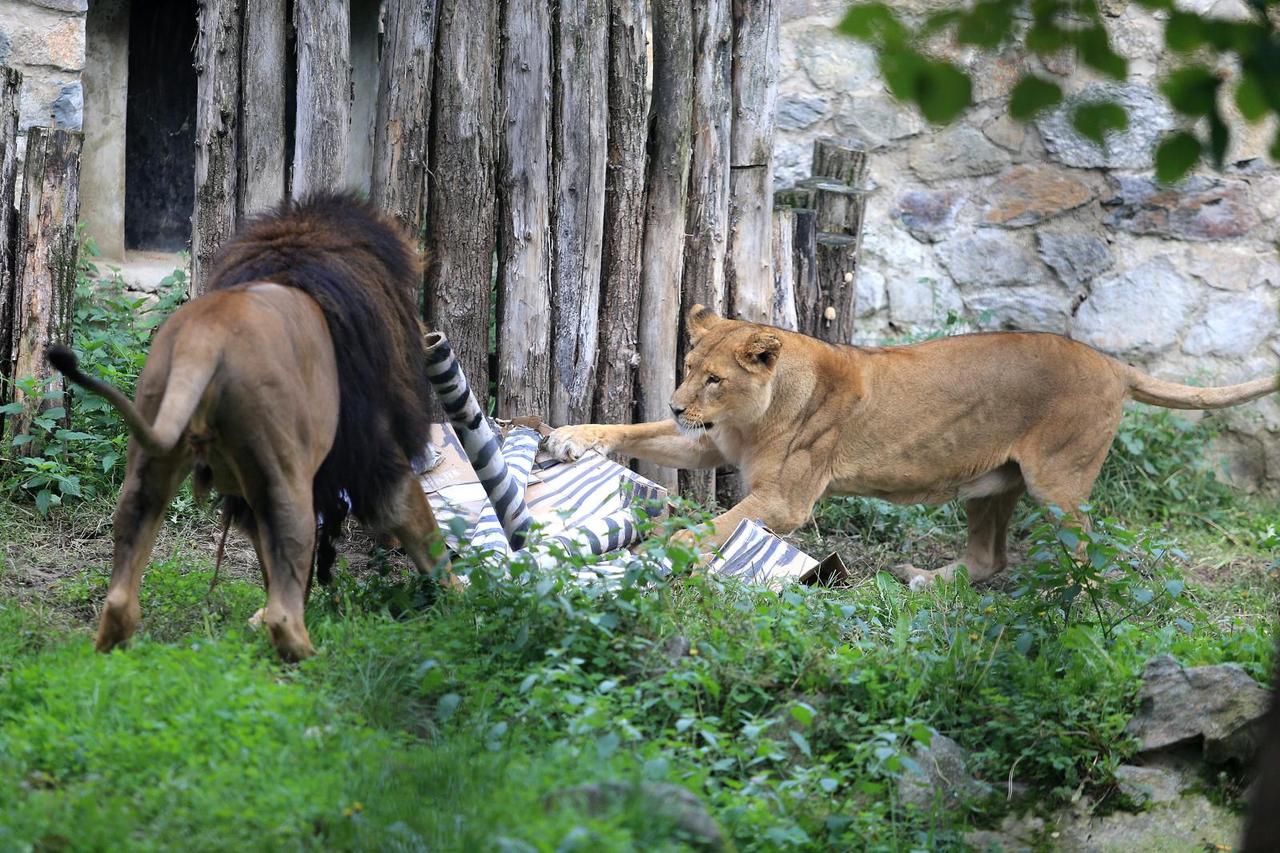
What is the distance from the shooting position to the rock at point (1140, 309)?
8.50 metres

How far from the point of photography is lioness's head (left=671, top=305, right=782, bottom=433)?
6227 mm

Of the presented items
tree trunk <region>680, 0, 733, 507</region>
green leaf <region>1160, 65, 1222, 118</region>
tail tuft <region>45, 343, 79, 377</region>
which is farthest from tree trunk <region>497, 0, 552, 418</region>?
green leaf <region>1160, 65, 1222, 118</region>

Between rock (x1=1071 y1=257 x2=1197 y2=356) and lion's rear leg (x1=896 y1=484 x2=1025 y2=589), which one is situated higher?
rock (x1=1071 y1=257 x2=1197 y2=356)

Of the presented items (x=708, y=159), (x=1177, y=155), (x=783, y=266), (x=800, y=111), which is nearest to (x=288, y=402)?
(x=1177, y=155)

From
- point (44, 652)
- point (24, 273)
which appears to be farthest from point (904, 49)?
point (24, 273)

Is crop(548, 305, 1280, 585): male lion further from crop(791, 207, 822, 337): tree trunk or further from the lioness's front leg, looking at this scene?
crop(791, 207, 822, 337): tree trunk

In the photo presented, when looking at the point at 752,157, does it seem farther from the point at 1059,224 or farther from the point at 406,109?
→ the point at 1059,224

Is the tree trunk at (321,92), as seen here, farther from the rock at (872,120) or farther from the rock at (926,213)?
the rock at (926,213)

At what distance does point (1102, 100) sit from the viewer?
241 centimetres

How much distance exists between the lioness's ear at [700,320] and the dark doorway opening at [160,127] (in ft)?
9.63

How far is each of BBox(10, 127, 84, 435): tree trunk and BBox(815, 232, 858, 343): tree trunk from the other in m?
3.63

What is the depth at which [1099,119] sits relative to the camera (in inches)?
94.0

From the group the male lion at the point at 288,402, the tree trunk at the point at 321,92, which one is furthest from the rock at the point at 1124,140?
the male lion at the point at 288,402

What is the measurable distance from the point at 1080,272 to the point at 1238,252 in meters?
0.92
